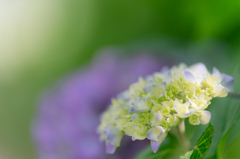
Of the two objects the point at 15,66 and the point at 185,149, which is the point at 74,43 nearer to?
the point at 15,66

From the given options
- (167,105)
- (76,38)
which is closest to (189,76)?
(167,105)

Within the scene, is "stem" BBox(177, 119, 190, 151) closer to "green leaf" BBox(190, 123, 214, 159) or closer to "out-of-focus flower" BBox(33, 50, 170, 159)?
"green leaf" BBox(190, 123, 214, 159)

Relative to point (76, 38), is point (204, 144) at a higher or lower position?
lower

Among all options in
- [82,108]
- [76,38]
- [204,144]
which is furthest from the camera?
[76,38]

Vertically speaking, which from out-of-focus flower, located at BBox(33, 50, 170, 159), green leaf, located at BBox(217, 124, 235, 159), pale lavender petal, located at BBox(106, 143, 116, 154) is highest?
out-of-focus flower, located at BBox(33, 50, 170, 159)

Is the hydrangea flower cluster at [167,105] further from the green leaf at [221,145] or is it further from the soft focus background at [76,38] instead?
the soft focus background at [76,38]

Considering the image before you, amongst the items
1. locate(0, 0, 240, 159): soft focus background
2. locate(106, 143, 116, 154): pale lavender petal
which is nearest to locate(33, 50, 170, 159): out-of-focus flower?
locate(0, 0, 240, 159): soft focus background

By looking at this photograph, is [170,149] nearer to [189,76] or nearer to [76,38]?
[189,76]
